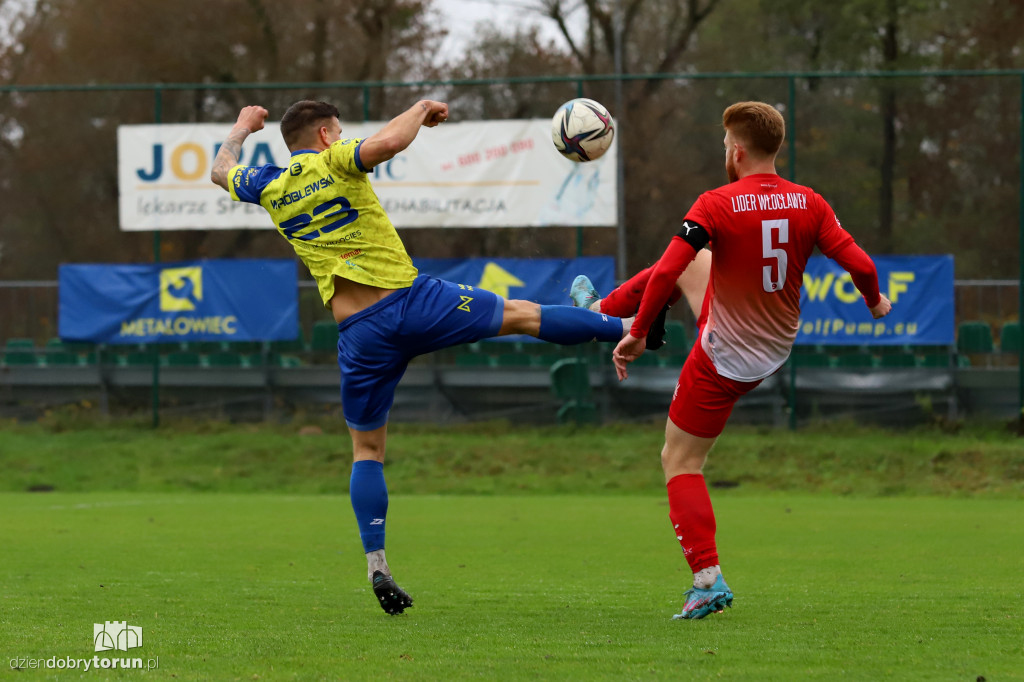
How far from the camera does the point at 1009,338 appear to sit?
14.5 m

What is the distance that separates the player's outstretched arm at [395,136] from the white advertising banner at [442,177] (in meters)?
8.79

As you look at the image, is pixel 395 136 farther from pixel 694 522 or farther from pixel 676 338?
pixel 676 338

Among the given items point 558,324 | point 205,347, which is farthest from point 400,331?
point 205,347

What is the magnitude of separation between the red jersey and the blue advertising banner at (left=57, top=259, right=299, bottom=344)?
396 inches

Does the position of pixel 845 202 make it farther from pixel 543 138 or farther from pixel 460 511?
pixel 460 511

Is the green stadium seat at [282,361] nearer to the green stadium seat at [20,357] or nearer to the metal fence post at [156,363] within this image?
the metal fence post at [156,363]

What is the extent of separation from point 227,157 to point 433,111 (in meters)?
1.30

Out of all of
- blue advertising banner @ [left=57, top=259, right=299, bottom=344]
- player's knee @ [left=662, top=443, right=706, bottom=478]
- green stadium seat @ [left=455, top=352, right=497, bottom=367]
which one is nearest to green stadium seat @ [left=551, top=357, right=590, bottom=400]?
green stadium seat @ [left=455, top=352, right=497, bottom=367]

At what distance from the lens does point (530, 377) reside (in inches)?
601

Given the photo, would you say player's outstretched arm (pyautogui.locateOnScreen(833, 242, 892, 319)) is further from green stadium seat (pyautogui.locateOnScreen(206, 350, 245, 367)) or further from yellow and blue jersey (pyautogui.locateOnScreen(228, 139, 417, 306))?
green stadium seat (pyautogui.locateOnScreen(206, 350, 245, 367))

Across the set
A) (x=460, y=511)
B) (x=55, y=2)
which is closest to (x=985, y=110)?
(x=460, y=511)

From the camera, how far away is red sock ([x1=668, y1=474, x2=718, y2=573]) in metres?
5.38

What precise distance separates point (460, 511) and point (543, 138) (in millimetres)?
5498

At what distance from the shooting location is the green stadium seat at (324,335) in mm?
16938
